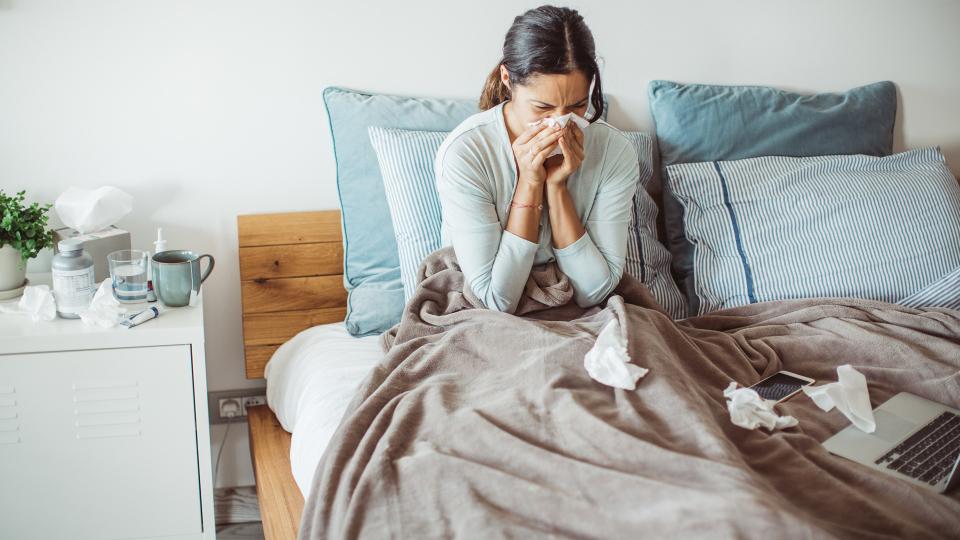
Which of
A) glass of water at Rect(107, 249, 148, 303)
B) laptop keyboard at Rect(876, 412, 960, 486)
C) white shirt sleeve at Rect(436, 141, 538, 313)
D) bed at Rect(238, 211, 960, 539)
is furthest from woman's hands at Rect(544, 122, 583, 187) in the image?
glass of water at Rect(107, 249, 148, 303)

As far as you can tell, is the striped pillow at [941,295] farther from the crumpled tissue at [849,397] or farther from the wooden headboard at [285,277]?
the wooden headboard at [285,277]

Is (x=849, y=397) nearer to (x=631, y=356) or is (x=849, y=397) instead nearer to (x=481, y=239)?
(x=631, y=356)

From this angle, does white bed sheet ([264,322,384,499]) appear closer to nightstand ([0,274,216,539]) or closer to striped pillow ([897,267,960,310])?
nightstand ([0,274,216,539])

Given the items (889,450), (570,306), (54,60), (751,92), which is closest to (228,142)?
(54,60)

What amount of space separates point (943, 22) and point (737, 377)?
1.57m

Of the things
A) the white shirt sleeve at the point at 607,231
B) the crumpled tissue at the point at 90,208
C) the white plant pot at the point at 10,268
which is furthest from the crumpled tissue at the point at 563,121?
the white plant pot at the point at 10,268

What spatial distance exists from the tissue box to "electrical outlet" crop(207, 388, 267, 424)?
455 millimetres

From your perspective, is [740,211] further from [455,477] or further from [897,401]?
[455,477]

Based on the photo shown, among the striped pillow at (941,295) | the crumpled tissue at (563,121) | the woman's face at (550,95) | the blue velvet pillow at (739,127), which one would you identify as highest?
the woman's face at (550,95)

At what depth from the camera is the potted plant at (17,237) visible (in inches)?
64.1

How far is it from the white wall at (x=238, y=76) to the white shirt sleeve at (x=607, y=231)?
0.58 metres

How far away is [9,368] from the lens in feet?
4.91

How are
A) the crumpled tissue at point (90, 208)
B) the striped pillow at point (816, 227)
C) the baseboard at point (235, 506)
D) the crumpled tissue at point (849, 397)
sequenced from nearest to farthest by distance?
the crumpled tissue at point (849, 397)
the crumpled tissue at point (90, 208)
the striped pillow at point (816, 227)
the baseboard at point (235, 506)

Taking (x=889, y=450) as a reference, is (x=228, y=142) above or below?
above
